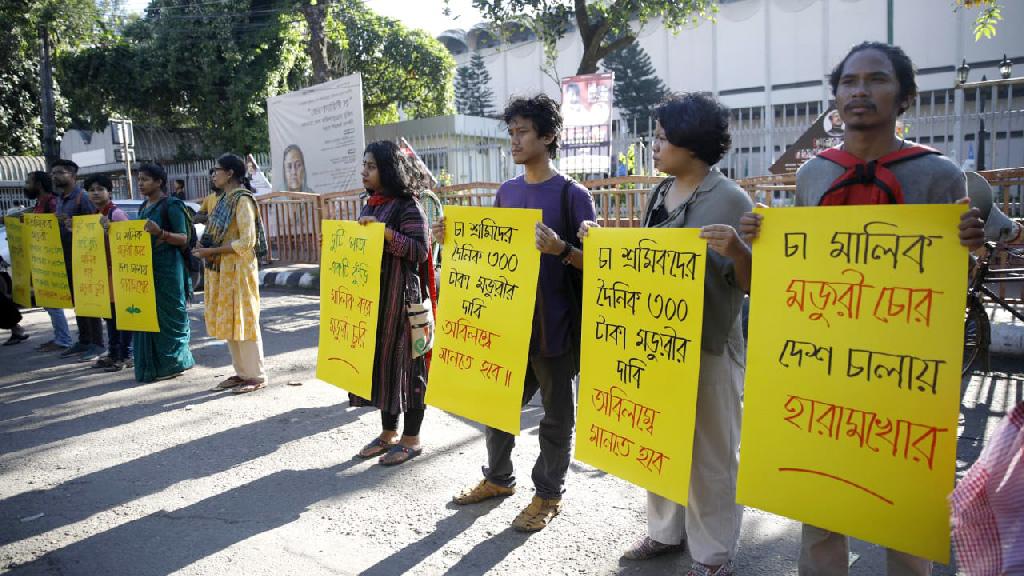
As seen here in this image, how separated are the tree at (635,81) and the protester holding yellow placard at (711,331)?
3603cm

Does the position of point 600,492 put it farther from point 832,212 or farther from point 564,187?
point 832,212

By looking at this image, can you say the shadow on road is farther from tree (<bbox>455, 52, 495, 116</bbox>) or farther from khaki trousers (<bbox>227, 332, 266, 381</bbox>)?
tree (<bbox>455, 52, 495, 116</bbox>)

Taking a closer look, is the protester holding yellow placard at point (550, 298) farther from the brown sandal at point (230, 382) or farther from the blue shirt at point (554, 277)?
the brown sandal at point (230, 382)

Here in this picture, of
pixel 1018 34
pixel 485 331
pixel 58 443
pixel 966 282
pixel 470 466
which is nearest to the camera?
pixel 966 282

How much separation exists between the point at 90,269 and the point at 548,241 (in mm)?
5493

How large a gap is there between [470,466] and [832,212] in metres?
2.63

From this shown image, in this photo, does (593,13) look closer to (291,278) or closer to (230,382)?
(291,278)

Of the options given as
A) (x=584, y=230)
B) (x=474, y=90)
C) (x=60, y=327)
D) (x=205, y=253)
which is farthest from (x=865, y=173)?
(x=474, y=90)

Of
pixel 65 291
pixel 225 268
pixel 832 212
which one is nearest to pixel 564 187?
pixel 832 212

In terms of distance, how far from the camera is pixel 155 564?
3.08 meters

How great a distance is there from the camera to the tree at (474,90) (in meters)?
43.2

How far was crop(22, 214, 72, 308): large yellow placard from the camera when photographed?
287 inches

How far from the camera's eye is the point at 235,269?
5699 mm

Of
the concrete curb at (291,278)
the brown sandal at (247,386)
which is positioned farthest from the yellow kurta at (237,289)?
the concrete curb at (291,278)
